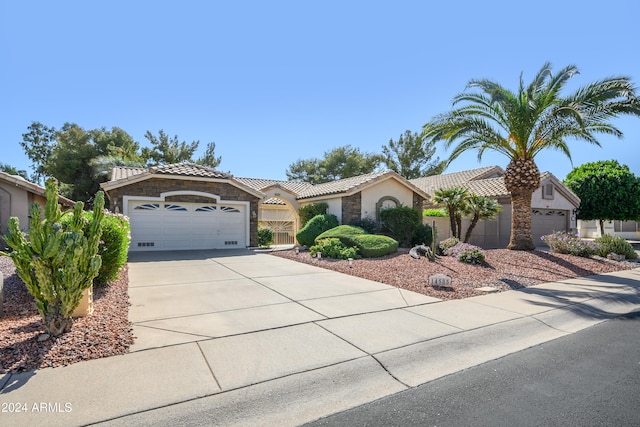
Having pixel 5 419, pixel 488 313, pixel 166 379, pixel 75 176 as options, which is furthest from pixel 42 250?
pixel 75 176

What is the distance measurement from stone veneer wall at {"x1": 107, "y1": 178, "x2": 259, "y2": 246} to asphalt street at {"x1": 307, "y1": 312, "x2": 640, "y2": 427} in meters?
15.1

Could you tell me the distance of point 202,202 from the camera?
17031 millimetres

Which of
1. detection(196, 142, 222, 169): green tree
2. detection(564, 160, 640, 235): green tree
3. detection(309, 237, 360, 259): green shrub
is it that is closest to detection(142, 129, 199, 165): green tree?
detection(196, 142, 222, 169): green tree

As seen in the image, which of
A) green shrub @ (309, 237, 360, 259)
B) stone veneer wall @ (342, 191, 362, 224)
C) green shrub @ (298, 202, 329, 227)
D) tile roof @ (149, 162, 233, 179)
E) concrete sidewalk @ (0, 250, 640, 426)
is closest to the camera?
concrete sidewalk @ (0, 250, 640, 426)

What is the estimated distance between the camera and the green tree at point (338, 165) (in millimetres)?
42375

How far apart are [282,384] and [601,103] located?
14443 mm

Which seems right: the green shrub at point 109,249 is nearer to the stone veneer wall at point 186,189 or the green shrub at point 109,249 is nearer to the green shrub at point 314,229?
the stone veneer wall at point 186,189

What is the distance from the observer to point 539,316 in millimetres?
6387

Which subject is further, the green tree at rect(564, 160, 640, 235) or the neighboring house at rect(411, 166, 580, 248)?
the green tree at rect(564, 160, 640, 235)

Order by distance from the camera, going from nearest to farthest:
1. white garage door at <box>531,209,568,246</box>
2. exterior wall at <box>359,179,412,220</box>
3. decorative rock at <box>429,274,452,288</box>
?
decorative rock at <box>429,274,452,288</box>, exterior wall at <box>359,179,412,220</box>, white garage door at <box>531,209,568,246</box>

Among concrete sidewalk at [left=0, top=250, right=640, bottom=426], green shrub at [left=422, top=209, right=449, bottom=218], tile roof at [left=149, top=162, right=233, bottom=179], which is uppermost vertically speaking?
tile roof at [left=149, top=162, right=233, bottom=179]

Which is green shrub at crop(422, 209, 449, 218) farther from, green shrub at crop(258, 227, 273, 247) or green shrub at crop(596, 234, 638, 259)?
green shrub at crop(258, 227, 273, 247)

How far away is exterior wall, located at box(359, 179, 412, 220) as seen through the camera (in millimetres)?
19234

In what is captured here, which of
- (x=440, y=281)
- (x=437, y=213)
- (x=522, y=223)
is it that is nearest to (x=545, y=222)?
(x=437, y=213)
